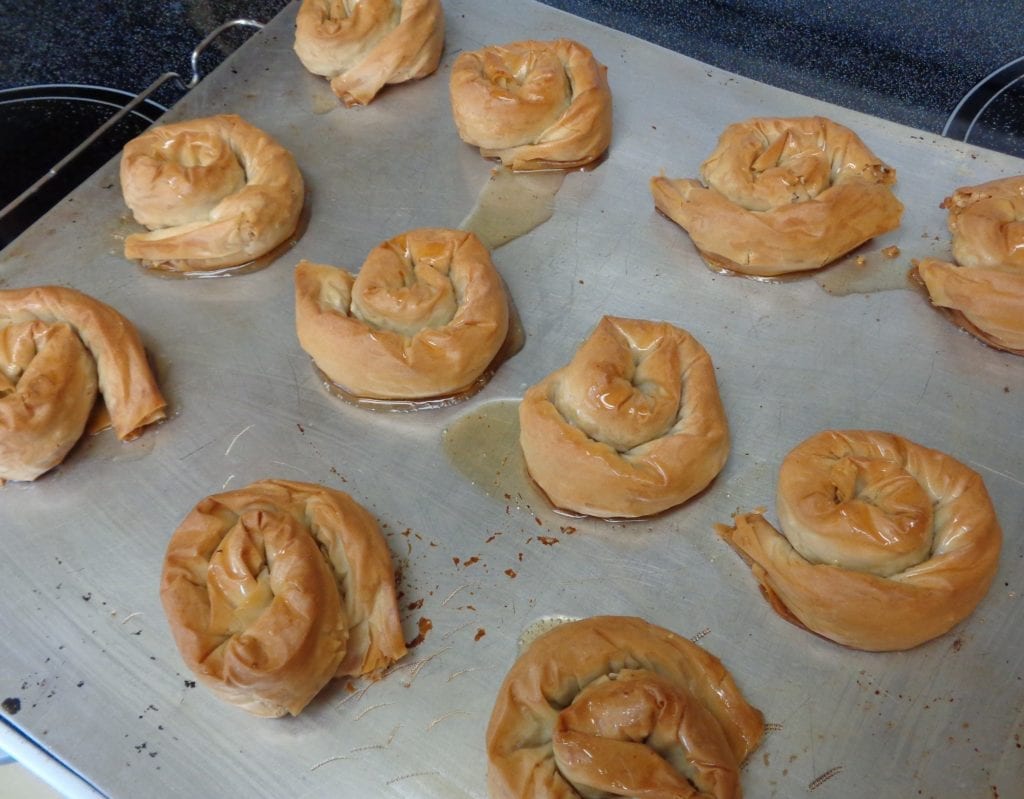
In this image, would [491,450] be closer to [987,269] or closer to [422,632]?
[422,632]

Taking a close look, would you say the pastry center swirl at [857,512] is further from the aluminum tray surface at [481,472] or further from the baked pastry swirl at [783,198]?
the baked pastry swirl at [783,198]

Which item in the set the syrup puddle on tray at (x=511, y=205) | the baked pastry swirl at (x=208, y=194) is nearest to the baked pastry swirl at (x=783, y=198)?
the syrup puddle on tray at (x=511, y=205)

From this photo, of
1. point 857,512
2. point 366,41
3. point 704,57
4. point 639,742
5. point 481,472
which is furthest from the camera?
point 704,57

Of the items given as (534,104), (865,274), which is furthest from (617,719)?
(534,104)

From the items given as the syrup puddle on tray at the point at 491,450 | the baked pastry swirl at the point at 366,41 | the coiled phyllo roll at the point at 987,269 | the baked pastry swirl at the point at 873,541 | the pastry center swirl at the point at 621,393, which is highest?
the baked pastry swirl at the point at 366,41

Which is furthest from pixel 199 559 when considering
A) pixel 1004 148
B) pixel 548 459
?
pixel 1004 148

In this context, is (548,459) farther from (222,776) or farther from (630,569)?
(222,776)
